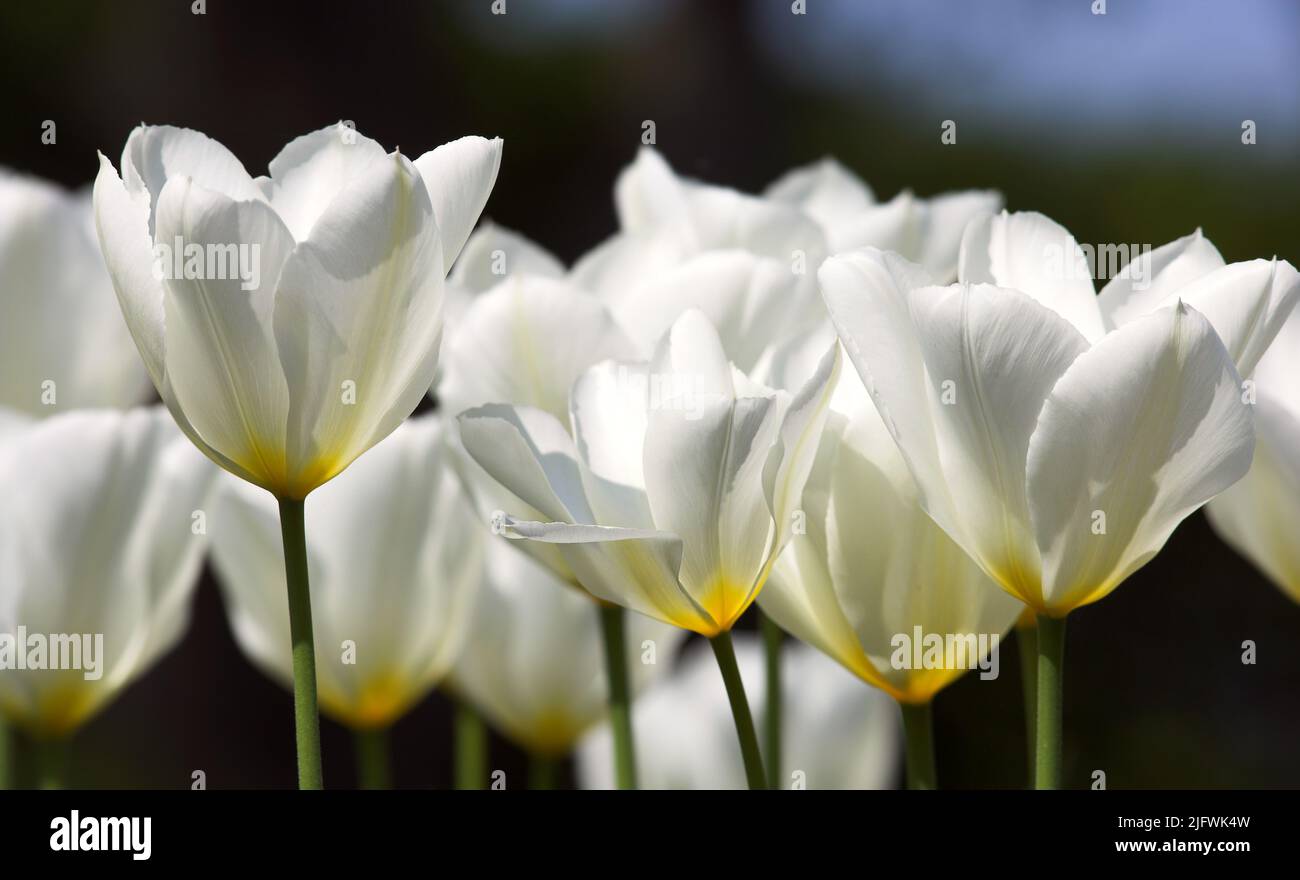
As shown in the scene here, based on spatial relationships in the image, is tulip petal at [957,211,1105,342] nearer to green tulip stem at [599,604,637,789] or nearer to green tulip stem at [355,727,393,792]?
green tulip stem at [599,604,637,789]

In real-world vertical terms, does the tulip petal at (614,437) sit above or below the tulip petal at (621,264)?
below

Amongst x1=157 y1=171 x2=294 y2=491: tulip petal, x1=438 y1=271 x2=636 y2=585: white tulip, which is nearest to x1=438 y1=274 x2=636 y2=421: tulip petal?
x1=438 y1=271 x2=636 y2=585: white tulip

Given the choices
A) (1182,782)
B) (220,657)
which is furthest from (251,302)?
(1182,782)

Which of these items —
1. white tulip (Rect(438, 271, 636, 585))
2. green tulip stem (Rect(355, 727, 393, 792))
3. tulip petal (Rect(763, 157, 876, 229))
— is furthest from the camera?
tulip petal (Rect(763, 157, 876, 229))

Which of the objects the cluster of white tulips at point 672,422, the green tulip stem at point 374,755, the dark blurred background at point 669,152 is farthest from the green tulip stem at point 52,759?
the dark blurred background at point 669,152

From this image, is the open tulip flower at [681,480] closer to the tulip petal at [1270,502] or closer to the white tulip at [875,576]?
the white tulip at [875,576]

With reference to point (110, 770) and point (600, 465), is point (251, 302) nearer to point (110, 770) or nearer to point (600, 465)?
point (600, 465)
